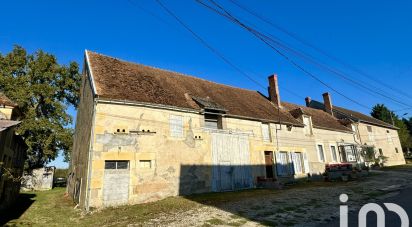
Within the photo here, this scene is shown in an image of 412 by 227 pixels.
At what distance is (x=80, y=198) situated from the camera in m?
13.4

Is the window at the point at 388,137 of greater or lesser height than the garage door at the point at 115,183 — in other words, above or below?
above

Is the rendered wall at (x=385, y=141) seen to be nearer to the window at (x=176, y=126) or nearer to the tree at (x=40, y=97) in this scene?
the window at (x=176, y=126)

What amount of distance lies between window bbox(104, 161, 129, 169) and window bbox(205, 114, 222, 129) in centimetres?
583

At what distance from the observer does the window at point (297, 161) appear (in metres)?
21.2

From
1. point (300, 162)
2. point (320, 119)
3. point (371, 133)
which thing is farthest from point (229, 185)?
point (371, 133)

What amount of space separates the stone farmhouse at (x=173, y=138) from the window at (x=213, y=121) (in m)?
0.07

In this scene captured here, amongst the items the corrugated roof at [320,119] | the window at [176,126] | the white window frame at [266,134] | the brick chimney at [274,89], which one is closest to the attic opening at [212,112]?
the window at [176,126]

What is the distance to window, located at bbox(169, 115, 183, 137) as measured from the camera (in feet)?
50.6

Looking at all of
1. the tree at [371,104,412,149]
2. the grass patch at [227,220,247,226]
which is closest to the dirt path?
the grass patch at [227,220,247,226]

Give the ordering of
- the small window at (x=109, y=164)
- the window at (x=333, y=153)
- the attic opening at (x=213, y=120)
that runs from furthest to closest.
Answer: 1. the window at (x=333, y=153)
2. the attic opening at (x=213, y=120)
3. the small window at (x=109, y=164)

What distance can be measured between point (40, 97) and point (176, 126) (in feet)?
67.7

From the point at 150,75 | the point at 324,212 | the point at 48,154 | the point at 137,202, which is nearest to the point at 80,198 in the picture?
the point at 137,202

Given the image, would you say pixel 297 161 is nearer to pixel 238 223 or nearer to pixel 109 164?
pixel 238 223

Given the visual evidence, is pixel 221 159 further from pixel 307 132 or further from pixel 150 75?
pixel 307 132
